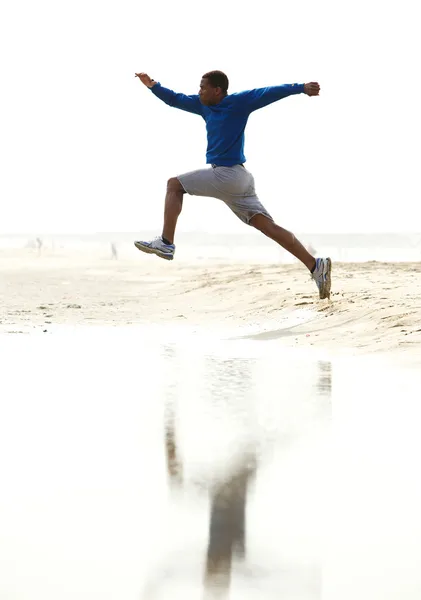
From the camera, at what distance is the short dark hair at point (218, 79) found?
25.5ft

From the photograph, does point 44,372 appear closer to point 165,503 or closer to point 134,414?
point 134,414

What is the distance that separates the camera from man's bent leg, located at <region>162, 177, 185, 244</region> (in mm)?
7934

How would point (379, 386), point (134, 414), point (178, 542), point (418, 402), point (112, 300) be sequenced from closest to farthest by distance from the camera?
1. point (178, 542)
2. point (134, 414)
3. point (418, 402)
4. point (379, 386)
5. point (112, 300)

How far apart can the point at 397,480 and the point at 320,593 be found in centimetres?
111

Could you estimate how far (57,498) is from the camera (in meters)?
3.05

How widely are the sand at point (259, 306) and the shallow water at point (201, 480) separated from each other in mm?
1862

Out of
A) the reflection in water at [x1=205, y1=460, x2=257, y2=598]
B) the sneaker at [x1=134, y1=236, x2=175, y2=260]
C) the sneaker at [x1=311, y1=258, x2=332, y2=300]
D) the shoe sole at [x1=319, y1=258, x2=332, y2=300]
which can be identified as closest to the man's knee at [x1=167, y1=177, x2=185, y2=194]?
the sneaker at [x1=134, y1=236, x2=175, y2=260]

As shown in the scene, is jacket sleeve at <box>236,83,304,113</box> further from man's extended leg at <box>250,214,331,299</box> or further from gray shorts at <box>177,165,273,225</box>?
man's extended leg at <box>250,214,331,299</box>

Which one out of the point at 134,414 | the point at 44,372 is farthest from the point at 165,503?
the point at 44,372

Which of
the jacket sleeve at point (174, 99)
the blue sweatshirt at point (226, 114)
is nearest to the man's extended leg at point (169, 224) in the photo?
the blue sweatshirt at point (226, 114)

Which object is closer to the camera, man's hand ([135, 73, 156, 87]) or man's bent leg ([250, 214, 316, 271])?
man's hand ([135, 73, 156, 87])

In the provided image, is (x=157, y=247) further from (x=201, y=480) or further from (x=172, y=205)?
(x=201, y=480)

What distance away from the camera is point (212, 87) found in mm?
7816

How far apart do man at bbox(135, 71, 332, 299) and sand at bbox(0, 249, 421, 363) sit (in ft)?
4.28
